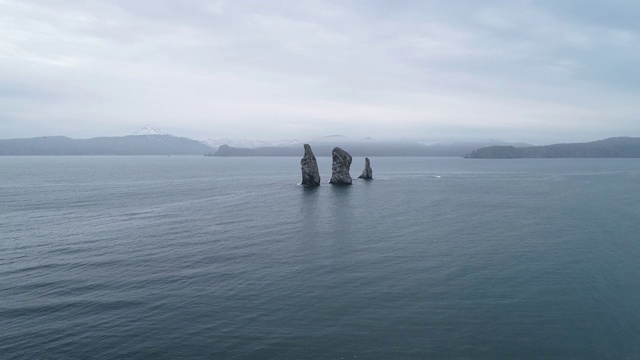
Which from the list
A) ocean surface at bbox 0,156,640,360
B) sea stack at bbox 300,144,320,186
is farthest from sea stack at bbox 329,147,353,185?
ocean surface at bbox 0,156,640,360

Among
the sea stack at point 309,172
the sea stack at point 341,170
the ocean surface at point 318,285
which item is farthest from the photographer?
the sea stack at point 341,170

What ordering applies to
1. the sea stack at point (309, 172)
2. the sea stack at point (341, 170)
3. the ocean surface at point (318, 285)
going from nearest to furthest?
the ocean surface at point (318, 285) < the sea stack at point (309, 172) < the sea stack at point (341, 170)

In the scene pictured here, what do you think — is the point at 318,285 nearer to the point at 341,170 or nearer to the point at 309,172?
the point at 309,172

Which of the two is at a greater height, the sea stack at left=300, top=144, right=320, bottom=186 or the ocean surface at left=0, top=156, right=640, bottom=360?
the sea stack at left=300, top=144, right=320, bottom=186

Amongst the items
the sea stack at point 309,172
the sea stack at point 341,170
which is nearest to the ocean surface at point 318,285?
the sea stack at point 309,172

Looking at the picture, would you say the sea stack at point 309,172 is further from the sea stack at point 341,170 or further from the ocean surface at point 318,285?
the ocean surface at point 318,285

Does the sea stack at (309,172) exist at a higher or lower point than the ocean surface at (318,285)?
higher

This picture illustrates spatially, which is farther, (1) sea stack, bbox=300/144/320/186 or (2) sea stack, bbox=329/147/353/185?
(2) sea stack, bbox=329/147/353/185

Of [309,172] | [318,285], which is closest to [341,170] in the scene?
[309,172]

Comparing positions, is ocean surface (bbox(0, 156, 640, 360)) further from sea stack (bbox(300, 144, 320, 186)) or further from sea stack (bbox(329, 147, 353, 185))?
sea stack (bbox(329, 147, 353, 185))
